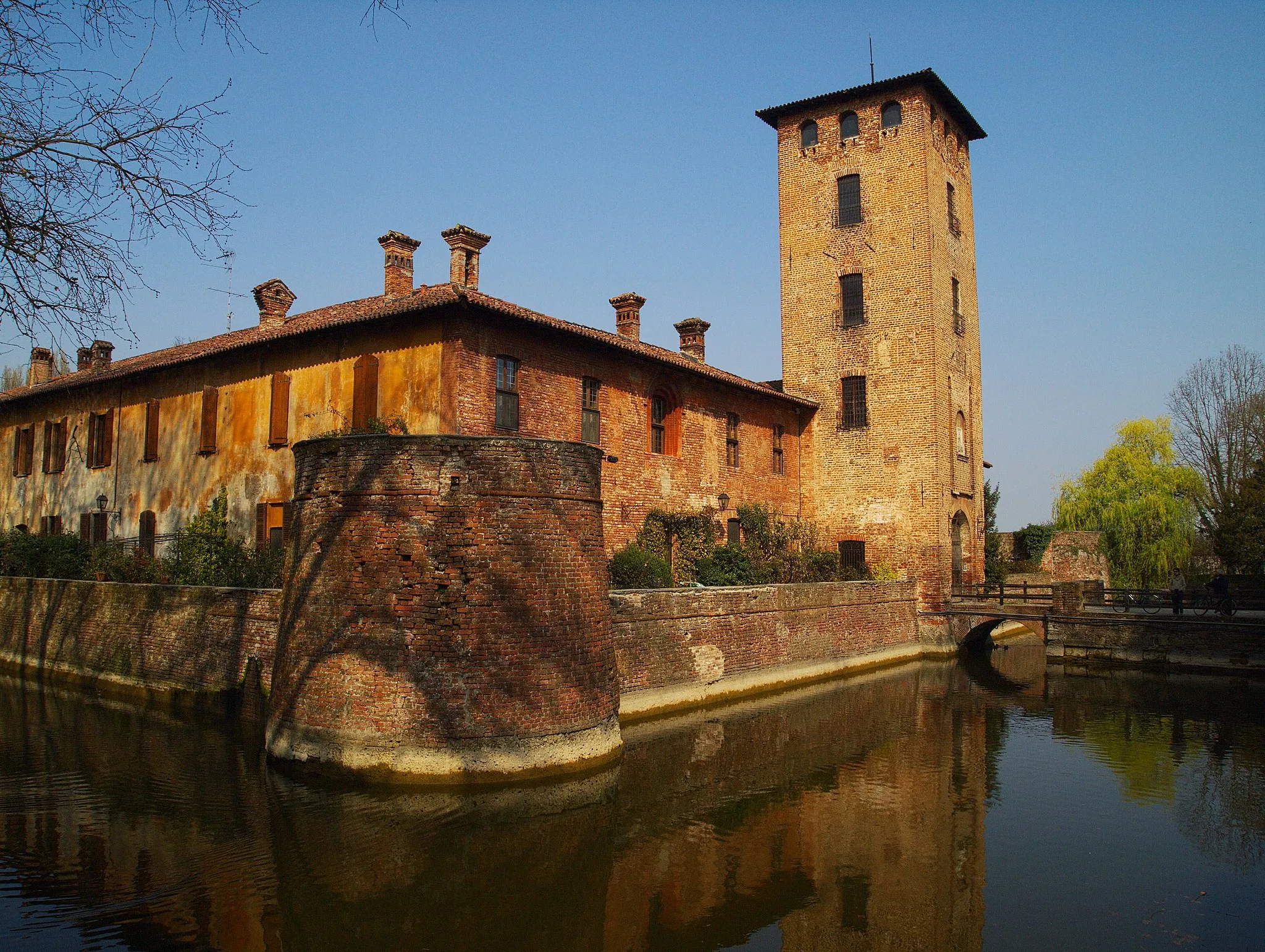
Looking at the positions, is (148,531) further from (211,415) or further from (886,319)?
(886,319)

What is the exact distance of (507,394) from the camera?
55.1ft

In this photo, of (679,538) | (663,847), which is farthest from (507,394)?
(663,847)

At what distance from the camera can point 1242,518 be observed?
27766 millimetres

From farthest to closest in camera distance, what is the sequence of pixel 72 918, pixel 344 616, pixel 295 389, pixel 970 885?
pixel 295 389
pixel 344 616
pixel 970 885
pixel 72 918

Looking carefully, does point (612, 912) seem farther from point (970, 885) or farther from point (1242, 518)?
point (1242, 518)

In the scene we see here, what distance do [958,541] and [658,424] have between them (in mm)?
11218

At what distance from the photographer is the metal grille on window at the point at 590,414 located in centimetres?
1861

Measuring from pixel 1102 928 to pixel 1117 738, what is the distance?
8.34 meters

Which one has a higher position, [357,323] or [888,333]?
[888,333]

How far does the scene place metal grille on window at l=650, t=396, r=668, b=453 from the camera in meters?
21.0

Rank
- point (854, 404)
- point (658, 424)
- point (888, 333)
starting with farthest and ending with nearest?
point (854, 404) → point (888, 333) → point (658, 424)

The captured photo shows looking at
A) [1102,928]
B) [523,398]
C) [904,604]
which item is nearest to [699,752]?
[1102,928]

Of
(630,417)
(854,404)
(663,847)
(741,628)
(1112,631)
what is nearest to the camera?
(663,847)

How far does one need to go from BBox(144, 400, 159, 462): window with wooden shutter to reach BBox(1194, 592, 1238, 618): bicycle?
87.0 feet
